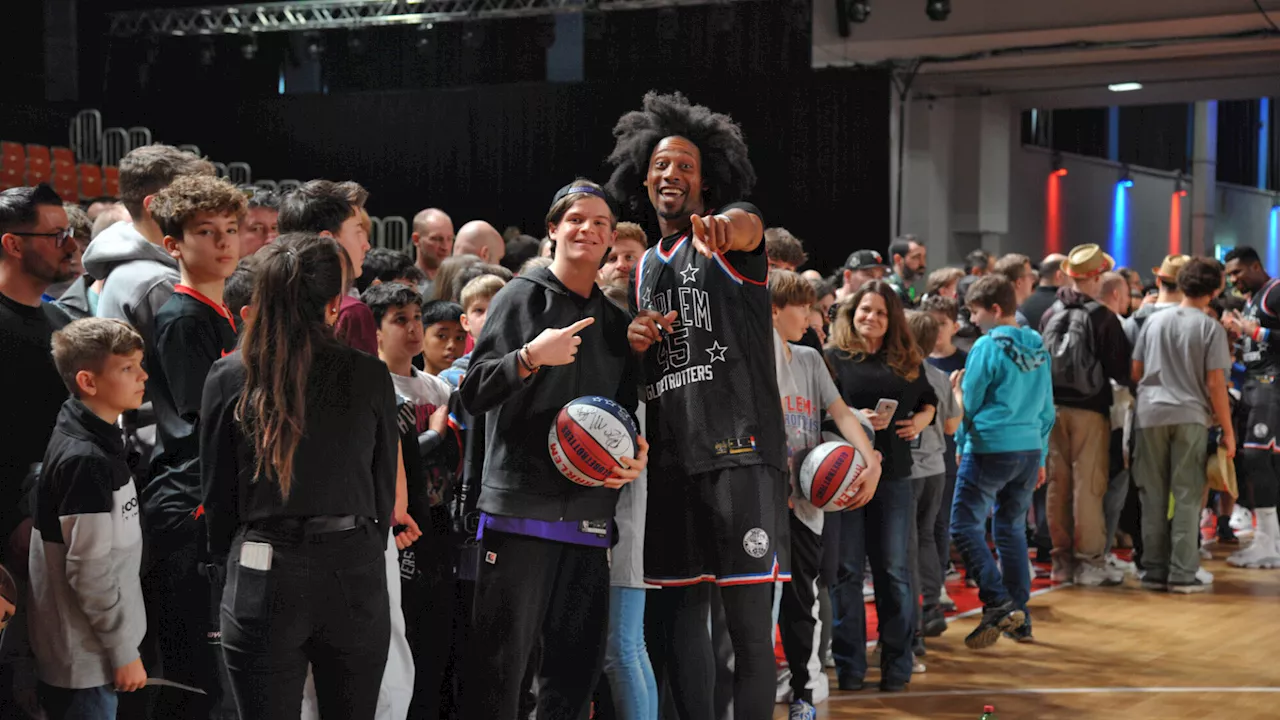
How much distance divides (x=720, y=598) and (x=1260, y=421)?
5977mm

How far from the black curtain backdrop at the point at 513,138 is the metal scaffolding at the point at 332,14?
2.74 ft

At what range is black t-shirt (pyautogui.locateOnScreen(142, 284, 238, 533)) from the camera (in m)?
3.60

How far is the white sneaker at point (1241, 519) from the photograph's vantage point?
1015 cm

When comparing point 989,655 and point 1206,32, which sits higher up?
point 1206,32

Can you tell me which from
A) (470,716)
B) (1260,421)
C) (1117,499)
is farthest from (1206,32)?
(470,716)

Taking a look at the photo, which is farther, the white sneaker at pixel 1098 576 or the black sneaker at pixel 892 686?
the white sneaker at pixel 1098 576

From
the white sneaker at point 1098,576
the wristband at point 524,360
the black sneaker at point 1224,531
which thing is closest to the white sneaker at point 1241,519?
the black sneaker at point 1224,531

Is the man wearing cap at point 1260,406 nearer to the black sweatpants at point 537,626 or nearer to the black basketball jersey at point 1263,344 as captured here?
the black basketball jersey at point 1263,344

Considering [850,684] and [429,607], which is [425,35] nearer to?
[850,684]

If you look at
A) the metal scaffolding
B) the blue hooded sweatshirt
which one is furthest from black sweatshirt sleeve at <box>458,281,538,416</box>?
the metal scaffolding

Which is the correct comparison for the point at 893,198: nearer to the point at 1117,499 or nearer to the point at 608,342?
the point at 1117,499

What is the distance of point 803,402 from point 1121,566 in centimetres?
443

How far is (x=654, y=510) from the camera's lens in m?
3.82

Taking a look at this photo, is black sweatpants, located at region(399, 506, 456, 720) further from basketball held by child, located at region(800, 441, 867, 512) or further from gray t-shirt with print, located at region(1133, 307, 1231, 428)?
gray t-shirt with print, located at region(1133, 307, 1231, 428)
